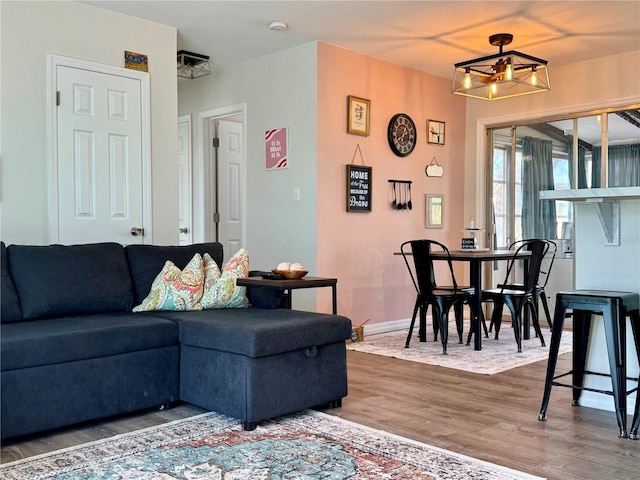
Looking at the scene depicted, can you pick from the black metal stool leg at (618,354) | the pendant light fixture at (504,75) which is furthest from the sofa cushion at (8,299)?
the pendant light fixture at (504,75)

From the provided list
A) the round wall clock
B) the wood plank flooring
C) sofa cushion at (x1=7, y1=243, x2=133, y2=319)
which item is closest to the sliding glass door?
the round wall clock

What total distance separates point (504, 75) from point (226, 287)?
266cm

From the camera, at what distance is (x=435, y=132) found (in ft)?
21.7

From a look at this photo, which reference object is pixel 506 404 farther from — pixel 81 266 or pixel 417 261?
pixel 81 266

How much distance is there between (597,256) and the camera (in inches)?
132

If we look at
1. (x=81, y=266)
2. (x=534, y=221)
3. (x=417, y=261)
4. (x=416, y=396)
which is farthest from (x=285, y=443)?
(x=534, y=221)

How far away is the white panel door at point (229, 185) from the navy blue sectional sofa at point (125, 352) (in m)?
2.97

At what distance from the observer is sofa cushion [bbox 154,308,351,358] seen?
296 cm

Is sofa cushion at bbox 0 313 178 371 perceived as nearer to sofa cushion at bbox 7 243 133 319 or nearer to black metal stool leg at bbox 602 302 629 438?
sofa cushion at bbox 7 243 133 319

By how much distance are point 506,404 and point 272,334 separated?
4.67ft

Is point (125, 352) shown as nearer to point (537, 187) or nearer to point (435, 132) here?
point (435, 132)

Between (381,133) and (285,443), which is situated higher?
(381,133)

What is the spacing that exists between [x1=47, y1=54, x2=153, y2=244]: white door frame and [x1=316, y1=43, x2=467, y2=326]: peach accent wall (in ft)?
4.86

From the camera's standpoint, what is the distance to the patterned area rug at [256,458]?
242cm
